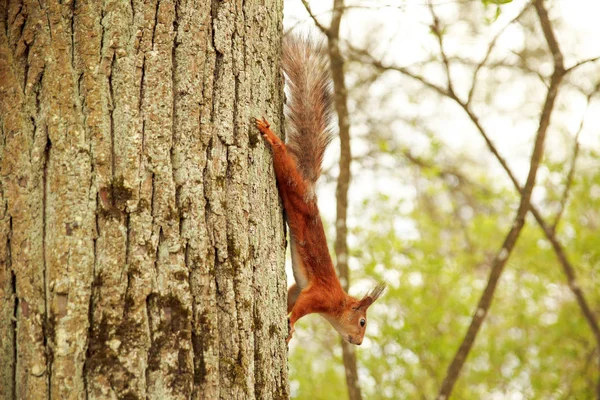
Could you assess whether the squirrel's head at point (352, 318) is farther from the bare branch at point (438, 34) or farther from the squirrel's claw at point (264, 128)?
the squirrel's claw at point (264, 128)

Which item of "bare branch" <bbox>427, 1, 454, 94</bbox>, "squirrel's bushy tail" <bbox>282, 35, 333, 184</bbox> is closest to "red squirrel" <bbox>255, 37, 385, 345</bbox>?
"squirrel's bushy tail" <bbox>282, 35, 333, 184</bbox>

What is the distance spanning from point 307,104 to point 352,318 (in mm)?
987

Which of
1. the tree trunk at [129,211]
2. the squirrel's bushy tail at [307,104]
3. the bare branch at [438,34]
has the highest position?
the bare branch at [438,34]

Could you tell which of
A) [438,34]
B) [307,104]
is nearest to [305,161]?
[307,104]

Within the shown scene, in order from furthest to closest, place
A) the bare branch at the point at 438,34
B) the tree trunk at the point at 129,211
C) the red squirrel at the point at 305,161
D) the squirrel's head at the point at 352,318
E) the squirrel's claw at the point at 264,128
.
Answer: the bare branch at the point at 438,34 < the squirrel's head at the point at 352,318 < the red squirrel at the point at 305,161 < the squirrel's claw at the point at 264,128 < the tree trunk at the point at 129,211

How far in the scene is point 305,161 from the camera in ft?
6.21

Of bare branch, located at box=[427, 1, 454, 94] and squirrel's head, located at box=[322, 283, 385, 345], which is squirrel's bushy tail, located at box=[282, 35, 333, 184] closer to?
squirrel's head, located at box=[322, 283, 385, 345]

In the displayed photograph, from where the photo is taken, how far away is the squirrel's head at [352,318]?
251 centimetres

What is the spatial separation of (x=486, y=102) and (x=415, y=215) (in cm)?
159

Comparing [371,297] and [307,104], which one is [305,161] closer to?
[307,104]

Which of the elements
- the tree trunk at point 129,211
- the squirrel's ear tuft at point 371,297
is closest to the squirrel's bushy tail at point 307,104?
the tree trunk at point 129,211

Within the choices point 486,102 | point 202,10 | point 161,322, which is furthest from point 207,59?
point 486,102

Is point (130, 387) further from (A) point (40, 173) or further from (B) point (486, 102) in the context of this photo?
A: (B) point (486, 102)

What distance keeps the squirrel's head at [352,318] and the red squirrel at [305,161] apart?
29 cm
